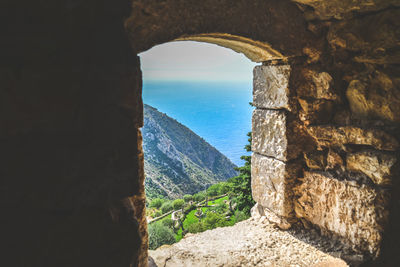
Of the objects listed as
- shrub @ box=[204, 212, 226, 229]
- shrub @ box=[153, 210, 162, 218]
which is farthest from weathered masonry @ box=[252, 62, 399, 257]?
shrub @ box=[153, 210, 162, 218]

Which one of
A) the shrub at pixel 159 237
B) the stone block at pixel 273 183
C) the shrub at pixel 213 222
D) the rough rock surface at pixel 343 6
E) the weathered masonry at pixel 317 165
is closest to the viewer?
the rough rock surface at pixel 343 6

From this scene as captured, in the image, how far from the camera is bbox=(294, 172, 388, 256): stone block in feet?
5.95

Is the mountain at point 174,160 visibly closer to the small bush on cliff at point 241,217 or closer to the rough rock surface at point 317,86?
the small bush on cliff at point 241,217

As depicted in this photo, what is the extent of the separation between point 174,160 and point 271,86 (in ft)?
44.0

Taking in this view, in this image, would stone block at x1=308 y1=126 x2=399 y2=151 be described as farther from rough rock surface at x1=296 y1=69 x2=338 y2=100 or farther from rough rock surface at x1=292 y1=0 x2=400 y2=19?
rough rock surface at x1=292 y1=0 x2=400 y2=19

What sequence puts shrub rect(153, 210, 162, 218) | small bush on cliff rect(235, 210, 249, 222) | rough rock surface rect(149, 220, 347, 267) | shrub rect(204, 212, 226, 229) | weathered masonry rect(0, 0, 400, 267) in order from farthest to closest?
shrub rect(153, 210, 162, 218) < shrub rect(204, 212, 226, 229) < small bush on cliff rect(235, 210, 249, 222) < rough rock surface rect(149, 220, 347, 267) < weathered masonry rect(0, 0, 400, 267)

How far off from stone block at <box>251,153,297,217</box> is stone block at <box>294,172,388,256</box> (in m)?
0.11

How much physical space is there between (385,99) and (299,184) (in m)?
0.97

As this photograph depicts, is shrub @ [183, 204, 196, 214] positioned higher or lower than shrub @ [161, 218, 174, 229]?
lower

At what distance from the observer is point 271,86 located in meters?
2.33

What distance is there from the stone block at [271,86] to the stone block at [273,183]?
520 millimetres

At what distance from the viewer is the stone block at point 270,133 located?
7.39 feet

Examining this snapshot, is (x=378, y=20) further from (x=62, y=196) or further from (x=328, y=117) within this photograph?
(x=62, y=196)

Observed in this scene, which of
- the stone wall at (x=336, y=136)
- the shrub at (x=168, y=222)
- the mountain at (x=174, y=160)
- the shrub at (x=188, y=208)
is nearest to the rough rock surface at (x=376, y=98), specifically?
the stone wall at (x=336, y=136)
